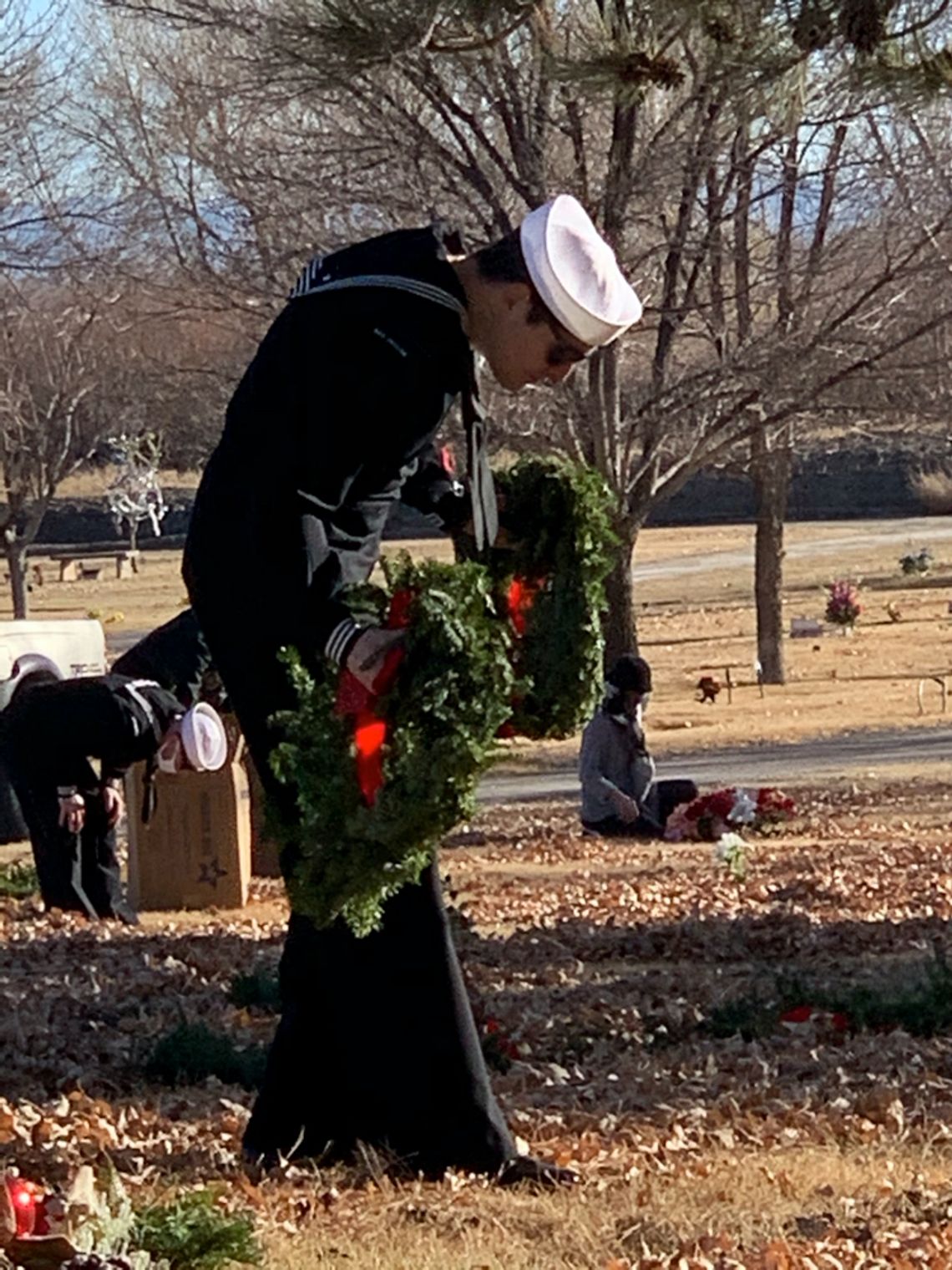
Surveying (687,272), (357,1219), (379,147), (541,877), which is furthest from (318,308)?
(687,272)

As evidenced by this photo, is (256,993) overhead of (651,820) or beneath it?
overhead

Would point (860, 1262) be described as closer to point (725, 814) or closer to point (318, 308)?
point (318, 308)

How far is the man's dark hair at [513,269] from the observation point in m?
4.49

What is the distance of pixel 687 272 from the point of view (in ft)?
58.3

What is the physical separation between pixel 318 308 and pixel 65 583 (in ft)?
145

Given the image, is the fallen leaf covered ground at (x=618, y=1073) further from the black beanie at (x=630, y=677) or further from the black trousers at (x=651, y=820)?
the black trousers at (x=651, y=820)

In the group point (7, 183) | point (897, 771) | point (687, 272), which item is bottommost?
point (897, 771)

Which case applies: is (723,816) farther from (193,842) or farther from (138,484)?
(138,484)

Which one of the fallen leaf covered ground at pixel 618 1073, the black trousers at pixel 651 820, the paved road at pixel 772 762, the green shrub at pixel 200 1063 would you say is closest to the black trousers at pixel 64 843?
the fallen leaf covered ground at pixel 618 1073

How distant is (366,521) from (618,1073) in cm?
227

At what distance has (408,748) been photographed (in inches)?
162

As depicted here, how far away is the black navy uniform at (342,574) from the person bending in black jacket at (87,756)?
16.2 feet

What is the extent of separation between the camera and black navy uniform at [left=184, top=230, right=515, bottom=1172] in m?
4.41

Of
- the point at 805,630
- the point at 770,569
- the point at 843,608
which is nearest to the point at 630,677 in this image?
the point at 770,569
